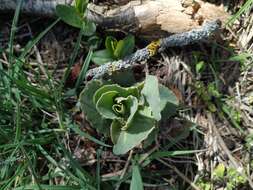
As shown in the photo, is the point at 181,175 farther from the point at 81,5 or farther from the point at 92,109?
the point at 81,5

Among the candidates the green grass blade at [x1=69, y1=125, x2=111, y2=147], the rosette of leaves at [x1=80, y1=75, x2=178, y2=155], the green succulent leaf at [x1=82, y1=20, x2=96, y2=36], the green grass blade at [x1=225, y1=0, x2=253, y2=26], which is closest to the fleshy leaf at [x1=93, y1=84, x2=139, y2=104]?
the rosette of leaves at [x1=80, y1=75, x2=178, y2=155]

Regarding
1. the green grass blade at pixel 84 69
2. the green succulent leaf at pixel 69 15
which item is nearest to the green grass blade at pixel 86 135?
the green grass blade at pixel 84 69

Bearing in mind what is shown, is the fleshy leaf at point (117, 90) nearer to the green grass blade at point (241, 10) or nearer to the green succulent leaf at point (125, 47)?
the green succulent leaf at point (125, 47)

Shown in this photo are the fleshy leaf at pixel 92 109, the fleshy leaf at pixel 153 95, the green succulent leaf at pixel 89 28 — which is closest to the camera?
the fleshy leaf at pixel 153 95

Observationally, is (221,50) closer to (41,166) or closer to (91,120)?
(91,120)

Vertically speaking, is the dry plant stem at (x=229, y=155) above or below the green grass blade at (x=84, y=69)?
below

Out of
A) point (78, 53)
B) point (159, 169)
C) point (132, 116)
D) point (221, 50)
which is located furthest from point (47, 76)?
point (221, 50)

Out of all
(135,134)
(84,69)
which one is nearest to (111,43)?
(84,69)

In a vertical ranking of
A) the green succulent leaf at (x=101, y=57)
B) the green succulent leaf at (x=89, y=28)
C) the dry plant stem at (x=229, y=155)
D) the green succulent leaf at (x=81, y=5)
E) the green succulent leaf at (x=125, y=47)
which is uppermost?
the green succulent leaf at (x=81, y=5)

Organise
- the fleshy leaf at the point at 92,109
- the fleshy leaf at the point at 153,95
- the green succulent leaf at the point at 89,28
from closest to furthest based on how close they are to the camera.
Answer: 1. the fleshy leaf at the point at 153,95
2. the fleshy leaf at the point at 92,109
3. the green succulent leaf at the point at 89,28
